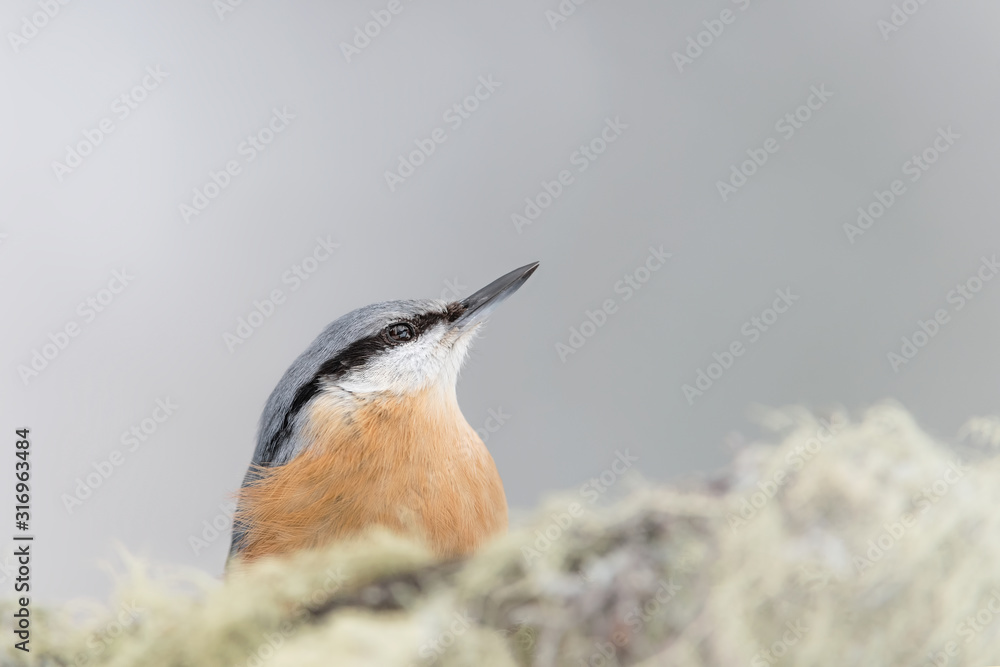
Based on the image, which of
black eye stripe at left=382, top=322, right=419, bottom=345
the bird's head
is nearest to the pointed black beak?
the bird's head

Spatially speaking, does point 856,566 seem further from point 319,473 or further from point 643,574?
point 319,473

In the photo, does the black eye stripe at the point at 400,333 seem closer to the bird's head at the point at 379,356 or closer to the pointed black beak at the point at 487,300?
the bird's head at the point at 379,356

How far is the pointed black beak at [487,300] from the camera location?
5.77 ft

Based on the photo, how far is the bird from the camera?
1349 millimetres

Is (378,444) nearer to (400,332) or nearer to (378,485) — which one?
(378,485)

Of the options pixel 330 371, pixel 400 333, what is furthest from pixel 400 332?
pixel 330 371

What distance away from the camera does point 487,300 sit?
178 cm

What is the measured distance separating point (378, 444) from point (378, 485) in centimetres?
9

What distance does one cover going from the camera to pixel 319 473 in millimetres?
1396

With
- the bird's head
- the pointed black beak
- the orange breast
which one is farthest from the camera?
the pointed black beak

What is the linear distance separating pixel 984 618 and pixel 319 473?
1056 mm

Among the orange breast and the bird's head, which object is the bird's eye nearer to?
the bird's head

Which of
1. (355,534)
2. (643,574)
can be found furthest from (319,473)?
(643,574)

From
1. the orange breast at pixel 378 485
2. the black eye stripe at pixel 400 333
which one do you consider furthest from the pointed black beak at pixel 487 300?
the orange breast at pixel 378 485
